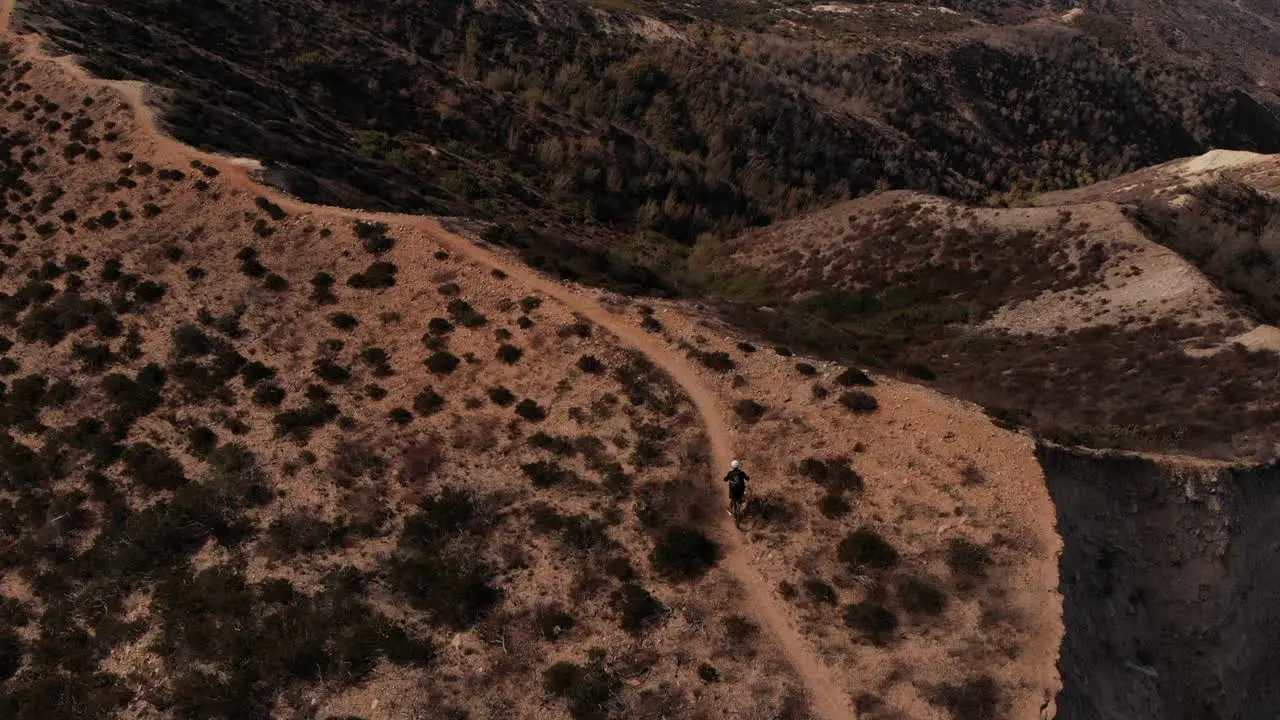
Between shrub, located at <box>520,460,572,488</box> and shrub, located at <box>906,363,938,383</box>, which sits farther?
shrub, located at <box>906,363,938,383</box>

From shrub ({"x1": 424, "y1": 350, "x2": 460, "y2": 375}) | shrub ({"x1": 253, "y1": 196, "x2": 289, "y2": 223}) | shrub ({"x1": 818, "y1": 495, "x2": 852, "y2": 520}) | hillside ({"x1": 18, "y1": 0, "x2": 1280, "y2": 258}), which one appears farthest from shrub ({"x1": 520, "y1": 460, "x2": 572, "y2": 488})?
hillside ({"x1": 18, "y1": 0, "x2": 1280, "y2": 258})

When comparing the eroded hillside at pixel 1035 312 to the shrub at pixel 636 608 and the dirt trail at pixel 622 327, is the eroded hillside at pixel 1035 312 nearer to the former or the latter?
the dirt trail at pixel 622 327

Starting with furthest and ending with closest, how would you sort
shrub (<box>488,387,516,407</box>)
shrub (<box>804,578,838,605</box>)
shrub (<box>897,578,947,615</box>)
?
shrub (<box>488,387,516,407</box>), shrub (<box>804,578,838,605</box>), shrub (<box>897,578,947,615</box>)

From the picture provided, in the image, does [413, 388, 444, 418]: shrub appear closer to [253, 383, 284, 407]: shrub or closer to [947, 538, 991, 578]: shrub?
[253, 383, 284, 407]: shrub

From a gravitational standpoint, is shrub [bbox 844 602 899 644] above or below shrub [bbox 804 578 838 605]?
above

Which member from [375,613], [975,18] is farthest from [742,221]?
[975,18]

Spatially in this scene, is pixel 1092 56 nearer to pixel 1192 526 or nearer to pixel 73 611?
pixel 1192 526

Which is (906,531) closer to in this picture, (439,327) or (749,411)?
(749,411)
